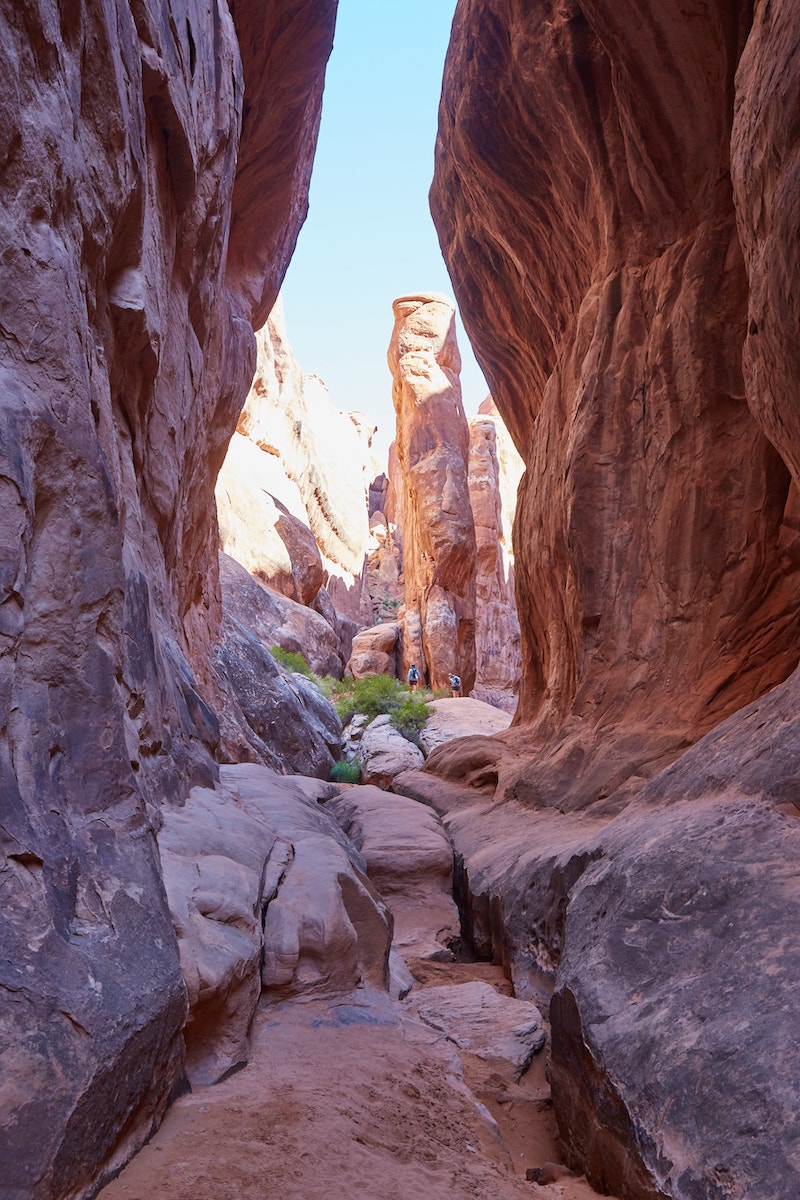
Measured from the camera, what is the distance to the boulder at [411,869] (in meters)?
7.63

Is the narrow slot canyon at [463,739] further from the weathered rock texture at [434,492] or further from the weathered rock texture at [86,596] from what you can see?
the weathered rock texture at [434,492]

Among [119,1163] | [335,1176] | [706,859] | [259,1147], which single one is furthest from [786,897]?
[119,1163]

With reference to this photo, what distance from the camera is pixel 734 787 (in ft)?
13.9

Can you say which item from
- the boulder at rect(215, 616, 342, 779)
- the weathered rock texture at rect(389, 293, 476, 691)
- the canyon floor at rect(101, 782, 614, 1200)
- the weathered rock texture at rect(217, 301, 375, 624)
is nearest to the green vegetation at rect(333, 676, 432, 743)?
the boulder at rect(215, 616, 342, 779)

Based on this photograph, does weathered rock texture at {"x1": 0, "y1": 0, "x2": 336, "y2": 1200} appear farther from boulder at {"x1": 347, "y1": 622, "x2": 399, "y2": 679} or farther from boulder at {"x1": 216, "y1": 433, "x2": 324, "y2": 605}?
boulder at {"x1": 347, "y1": 622, "x2": 399, "y2": 679}

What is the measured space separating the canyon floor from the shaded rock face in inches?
150

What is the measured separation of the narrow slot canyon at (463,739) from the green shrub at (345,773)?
1977mm

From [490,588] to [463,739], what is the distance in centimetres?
2695

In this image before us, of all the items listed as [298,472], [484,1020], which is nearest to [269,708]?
[484,1020]

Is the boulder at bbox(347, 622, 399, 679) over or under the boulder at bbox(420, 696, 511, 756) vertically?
over

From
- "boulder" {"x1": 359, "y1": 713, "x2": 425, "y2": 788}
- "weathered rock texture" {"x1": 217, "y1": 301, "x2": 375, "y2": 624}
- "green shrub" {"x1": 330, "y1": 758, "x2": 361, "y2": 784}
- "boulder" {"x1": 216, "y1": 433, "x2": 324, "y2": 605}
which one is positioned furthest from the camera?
"weathered rock texture" {"x1": 217, "y1": 301, "x2": 375, "y2": 624}

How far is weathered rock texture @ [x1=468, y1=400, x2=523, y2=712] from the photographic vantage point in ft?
129

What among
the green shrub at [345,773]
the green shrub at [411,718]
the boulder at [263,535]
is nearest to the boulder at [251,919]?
the green shrub at [345,773]

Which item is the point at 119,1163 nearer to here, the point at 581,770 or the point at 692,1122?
the point at 692,1122
